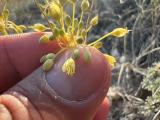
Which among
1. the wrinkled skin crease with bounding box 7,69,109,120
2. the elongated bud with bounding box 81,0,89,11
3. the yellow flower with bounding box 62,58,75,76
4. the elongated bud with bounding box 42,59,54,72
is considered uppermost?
the elongated bud with bounding box 81,0,89,11

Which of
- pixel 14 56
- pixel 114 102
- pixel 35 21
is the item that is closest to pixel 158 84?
pixel 114 102

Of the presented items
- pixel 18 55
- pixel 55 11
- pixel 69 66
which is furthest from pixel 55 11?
pixel 18 55

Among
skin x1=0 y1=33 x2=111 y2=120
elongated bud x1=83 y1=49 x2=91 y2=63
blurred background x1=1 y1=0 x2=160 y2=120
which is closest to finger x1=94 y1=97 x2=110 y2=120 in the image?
skin x1=0 y1=33 x2=111 y2=120

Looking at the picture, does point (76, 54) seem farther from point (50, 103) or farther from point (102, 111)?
point (102, 111)

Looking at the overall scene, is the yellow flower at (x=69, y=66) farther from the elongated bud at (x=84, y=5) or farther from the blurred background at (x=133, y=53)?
the blurred background at (x=133, y=53)

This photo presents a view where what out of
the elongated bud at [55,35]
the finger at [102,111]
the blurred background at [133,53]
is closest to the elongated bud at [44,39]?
the elongated bud at [55,35]

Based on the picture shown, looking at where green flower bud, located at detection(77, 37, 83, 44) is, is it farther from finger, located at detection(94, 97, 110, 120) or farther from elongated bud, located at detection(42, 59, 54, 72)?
finger, located at detection(94, 97, 110, 120)
